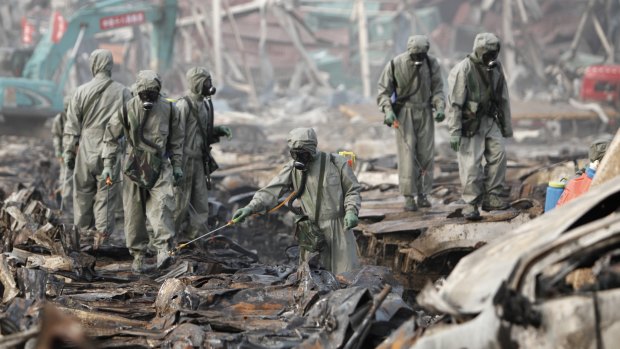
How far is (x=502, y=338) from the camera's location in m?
4.56

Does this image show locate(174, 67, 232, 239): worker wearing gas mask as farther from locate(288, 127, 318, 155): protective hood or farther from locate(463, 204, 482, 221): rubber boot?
locate(463, 204, 482, 221): rubber boot

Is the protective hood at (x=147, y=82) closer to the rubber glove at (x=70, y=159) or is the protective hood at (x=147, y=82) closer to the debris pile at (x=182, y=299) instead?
the debris pile at (x=182, y=299)

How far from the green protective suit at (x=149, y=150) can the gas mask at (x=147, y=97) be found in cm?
4

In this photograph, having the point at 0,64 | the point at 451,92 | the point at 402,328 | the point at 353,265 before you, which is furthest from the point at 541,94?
the point at 402,328

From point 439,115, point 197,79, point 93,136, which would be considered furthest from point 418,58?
point 93,136

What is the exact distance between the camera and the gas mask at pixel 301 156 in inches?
322

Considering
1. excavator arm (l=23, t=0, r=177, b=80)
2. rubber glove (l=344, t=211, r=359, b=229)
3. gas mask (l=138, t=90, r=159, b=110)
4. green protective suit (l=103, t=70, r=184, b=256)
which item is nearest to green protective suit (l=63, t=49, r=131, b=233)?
green protective suit (l=103, t=70, r=184, b=256)

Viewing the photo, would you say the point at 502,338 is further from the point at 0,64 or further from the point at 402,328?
the point at 0,64

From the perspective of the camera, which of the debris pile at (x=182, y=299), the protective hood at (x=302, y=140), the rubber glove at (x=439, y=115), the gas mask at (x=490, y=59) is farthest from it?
the rubber glove at (x=439, y=115)

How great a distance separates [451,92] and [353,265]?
2490 mm

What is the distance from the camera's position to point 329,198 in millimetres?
8414

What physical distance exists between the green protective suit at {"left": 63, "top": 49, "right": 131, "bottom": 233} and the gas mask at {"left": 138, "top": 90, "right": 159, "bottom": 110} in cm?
191

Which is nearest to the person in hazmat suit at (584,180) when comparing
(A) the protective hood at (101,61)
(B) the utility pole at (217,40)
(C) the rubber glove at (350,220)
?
(C) the rubber glove at (350,220)

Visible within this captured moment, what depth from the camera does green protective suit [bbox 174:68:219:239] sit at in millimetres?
10297
